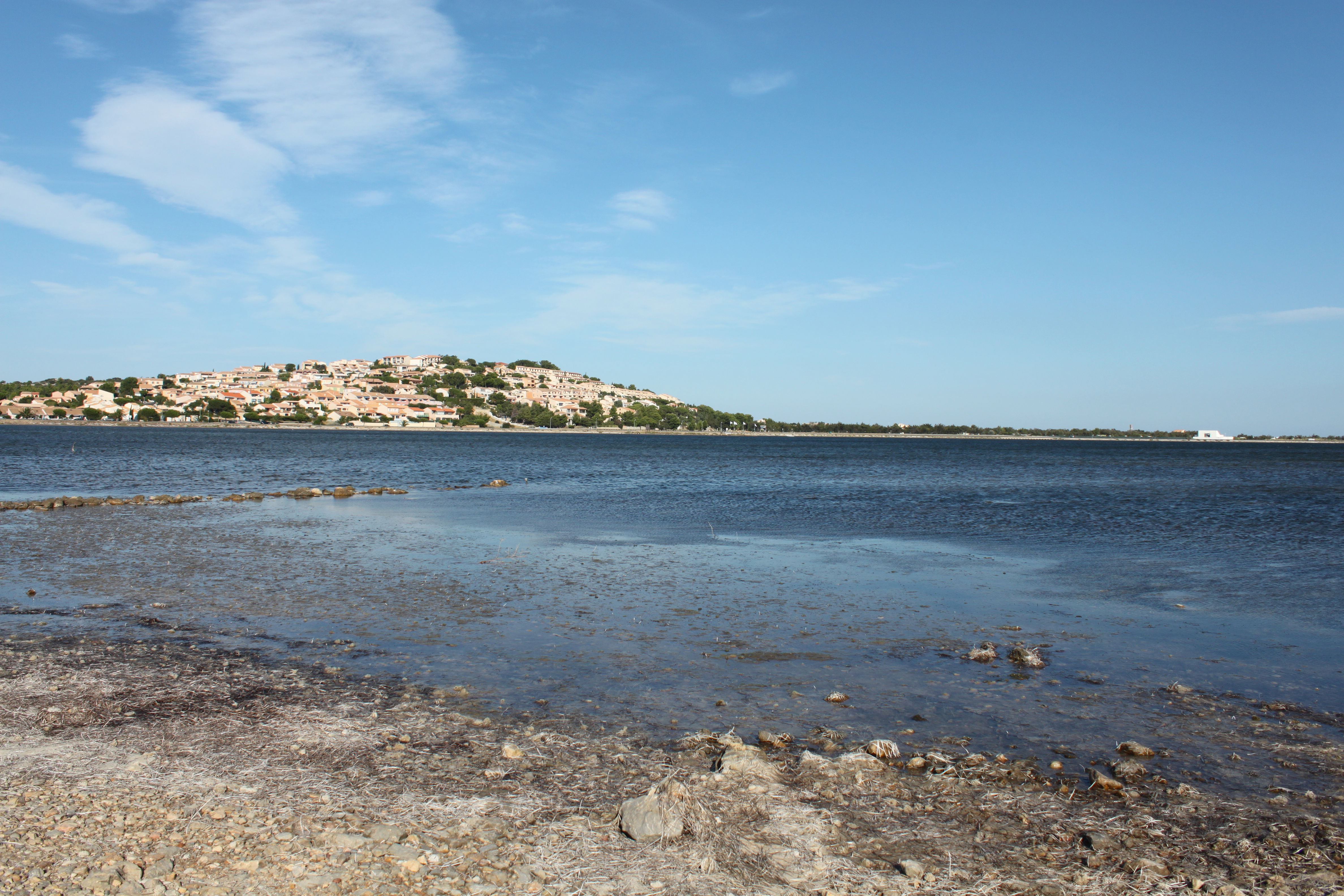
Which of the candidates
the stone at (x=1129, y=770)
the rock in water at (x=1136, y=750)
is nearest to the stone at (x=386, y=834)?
the stone at (x=1129, y=770)

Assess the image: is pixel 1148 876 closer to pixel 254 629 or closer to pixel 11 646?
pixel 254 629

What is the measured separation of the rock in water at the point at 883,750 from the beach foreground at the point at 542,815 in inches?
3.4

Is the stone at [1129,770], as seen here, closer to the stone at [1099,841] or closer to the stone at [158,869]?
the stone at [1099,841]

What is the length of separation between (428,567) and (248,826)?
41.8 ft

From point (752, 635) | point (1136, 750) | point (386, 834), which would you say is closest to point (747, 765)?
point (386, 834)

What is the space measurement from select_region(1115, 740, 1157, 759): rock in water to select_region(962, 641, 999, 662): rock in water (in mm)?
3201

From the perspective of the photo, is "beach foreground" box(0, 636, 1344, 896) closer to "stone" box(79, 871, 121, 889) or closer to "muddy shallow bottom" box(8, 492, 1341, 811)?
"stone" box(79, 871, 121, 889)

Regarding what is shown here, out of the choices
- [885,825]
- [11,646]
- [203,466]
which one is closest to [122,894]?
[885,825]

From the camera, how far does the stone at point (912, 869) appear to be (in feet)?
18.3

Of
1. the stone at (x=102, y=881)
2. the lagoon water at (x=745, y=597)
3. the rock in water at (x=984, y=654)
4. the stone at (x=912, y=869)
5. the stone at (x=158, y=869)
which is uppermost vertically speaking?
the stone at (x=102, y=881)

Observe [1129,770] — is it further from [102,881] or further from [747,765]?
[102,881]

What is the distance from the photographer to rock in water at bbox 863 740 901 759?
25.0ft

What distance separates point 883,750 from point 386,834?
4344 mm

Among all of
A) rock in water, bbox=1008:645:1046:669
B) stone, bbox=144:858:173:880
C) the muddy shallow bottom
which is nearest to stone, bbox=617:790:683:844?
the muddy shallow bottom
